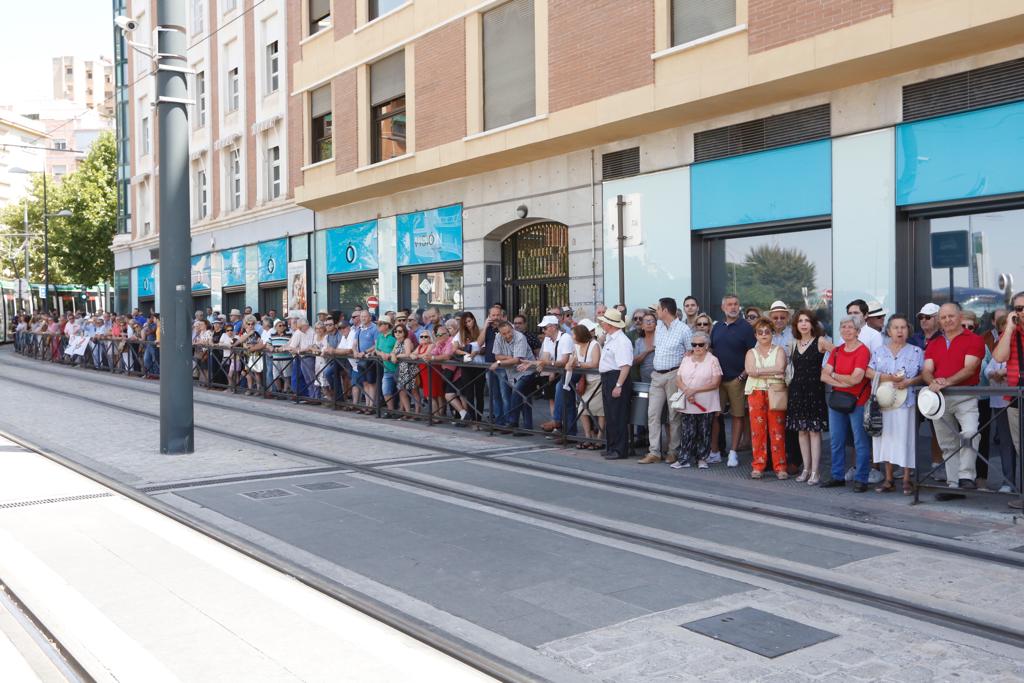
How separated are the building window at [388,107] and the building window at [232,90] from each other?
1044cm

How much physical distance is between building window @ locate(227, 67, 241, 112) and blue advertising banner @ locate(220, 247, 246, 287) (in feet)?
15.5

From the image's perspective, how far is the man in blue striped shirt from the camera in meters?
10.7

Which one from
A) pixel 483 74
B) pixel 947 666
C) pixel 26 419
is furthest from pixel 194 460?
pixel 483 74

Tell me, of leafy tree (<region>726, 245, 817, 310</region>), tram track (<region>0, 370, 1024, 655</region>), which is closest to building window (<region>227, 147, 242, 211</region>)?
leafy tree (<region>726, 245, 817, 310</region>)

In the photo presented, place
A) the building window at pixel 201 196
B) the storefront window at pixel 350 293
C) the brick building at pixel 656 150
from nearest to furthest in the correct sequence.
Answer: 1. the brick building at pixel 656 150
2. the storefront window at pixel 350 293
3. the building window at pixel 201 196

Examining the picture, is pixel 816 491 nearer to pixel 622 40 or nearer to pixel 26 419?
pixel 622 40

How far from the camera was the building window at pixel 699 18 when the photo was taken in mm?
13984

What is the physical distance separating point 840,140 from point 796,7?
185 centimetres

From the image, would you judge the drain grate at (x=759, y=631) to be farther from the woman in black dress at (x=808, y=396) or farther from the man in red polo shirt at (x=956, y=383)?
the woman in black dress at (x=808, y=396)

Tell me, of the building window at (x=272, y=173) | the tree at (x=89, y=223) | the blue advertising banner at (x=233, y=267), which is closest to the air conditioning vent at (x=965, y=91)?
the building window at (x=272, y=173)

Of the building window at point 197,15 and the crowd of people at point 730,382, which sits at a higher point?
the building window at point 197,15

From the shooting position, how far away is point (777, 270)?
14094 millimetres

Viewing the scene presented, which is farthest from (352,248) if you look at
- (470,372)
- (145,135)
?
(145,135)

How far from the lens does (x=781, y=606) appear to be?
210 inches
